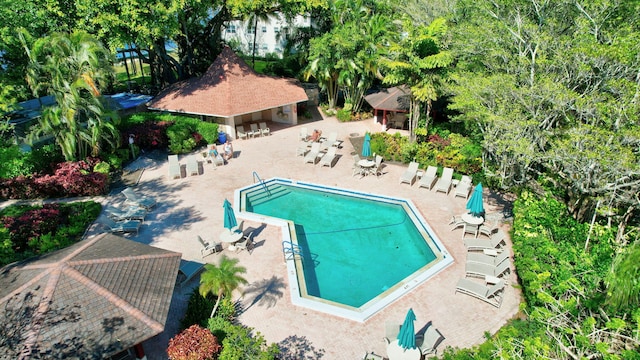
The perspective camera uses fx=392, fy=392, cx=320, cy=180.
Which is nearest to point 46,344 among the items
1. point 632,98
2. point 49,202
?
point 49,202

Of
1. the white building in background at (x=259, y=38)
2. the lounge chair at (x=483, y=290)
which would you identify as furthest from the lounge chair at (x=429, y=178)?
the white building in background at (x=259, y=38)

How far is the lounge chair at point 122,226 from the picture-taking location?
677 inches

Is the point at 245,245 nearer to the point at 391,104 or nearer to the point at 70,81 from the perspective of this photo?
the point at 70,81

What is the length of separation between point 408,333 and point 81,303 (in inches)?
353

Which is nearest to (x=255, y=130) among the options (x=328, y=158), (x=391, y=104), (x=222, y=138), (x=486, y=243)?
(x=222, y=138)

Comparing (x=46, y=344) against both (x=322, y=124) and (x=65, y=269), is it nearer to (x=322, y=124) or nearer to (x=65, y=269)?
(x=65, y=269)

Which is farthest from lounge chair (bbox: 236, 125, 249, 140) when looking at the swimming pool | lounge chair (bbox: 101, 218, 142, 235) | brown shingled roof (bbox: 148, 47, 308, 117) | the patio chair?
lounge chair (bbox: 101, 218, 142, 235)

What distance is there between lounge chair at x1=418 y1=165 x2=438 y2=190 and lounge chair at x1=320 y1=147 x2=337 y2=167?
554cm

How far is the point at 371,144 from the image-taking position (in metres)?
25.0

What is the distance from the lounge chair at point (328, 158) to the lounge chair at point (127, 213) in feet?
34.3

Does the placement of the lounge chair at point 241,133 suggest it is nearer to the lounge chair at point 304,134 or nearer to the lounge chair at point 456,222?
the lounge chair at point 304,134

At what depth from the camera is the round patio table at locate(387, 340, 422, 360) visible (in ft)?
36.7

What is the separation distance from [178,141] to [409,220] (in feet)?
50.4

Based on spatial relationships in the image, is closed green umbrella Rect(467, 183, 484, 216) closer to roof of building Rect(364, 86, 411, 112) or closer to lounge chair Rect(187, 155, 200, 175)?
roof of building Rect(364, 86, 411, 112)
